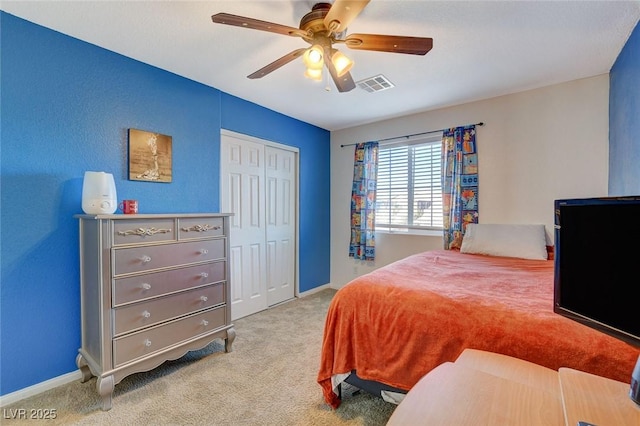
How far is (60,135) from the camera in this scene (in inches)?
77.5

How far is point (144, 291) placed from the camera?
1.93 metres

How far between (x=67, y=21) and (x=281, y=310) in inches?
121

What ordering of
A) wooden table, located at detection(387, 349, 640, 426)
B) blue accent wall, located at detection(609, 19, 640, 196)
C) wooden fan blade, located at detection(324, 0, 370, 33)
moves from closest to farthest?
wooden table, located at detection(387, 349, 640, 426) → wooden fan blade, located at detection(324, 0, 370, 33) → blue accent wall, located at detection(609, 19, 640, 196)

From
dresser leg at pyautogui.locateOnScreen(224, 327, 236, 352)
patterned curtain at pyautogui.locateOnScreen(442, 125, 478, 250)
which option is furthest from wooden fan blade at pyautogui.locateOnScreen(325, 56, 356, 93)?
dresser leg at pyautogui.locateOnScreen(224, 327, 236, 352)

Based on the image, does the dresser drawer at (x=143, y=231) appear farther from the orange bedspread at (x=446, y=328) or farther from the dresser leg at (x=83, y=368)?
the orange bedspread at (x=446, y=328)

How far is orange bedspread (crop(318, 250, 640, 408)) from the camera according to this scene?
1.05m

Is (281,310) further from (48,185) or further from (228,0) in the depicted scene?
(228,0)

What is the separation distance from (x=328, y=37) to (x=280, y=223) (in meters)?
2.46

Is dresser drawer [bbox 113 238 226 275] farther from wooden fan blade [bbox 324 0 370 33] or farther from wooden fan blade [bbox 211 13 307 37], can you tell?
wooden fan blade [bbox 324 0 370 33]

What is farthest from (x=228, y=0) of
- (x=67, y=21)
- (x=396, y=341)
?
(x=396, y=341)

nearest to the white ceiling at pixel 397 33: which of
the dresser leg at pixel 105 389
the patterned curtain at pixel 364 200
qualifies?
the patterned curtain at pixel 364 200

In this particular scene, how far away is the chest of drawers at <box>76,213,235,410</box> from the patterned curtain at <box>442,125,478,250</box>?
96.3 inches

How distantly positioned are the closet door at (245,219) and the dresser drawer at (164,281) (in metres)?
0.67

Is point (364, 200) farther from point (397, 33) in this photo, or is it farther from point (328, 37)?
point (328, 37)
